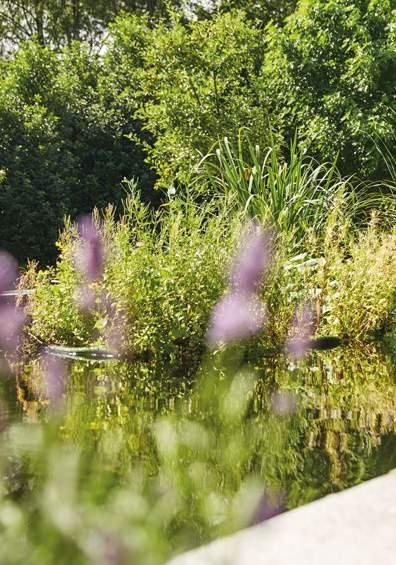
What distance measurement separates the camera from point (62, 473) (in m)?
2.22

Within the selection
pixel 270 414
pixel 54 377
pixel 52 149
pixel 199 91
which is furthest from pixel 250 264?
pixel 52 149

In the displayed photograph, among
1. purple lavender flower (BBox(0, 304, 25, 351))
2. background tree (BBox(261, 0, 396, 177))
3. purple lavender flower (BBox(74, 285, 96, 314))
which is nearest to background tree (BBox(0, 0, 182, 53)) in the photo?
background tree (BBox(261, 0, 396, 177))

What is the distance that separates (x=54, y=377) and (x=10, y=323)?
1.92m

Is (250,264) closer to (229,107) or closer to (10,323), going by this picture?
(10,323)

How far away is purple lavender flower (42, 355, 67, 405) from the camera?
12.1 ft

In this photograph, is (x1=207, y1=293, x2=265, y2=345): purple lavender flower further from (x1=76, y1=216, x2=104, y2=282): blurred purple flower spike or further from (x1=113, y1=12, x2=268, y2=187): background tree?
(x1=113, y1=12, x2=268, y2=187): background tree

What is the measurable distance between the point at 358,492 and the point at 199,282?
8.81ft

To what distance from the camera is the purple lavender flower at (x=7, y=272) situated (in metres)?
7.64

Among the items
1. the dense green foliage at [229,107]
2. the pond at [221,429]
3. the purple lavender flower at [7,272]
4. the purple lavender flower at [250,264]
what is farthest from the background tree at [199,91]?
the pond at [221,429]

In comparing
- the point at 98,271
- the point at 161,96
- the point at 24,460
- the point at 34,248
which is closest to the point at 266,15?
the point at 161,96

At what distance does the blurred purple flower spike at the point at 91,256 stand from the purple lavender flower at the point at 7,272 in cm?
234

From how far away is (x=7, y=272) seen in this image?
8.57 m

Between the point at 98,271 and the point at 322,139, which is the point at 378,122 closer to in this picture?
the point at 322,139

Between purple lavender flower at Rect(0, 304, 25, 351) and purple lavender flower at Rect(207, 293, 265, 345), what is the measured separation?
161 centimetres
